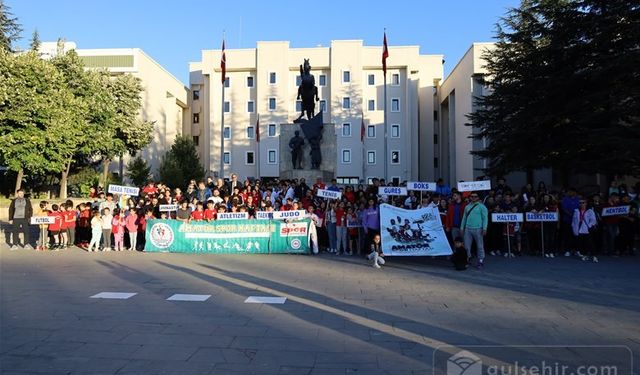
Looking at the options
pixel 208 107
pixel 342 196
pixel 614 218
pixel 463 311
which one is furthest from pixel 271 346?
pixel 208 107

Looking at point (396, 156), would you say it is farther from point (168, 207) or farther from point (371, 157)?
point (168, 207)

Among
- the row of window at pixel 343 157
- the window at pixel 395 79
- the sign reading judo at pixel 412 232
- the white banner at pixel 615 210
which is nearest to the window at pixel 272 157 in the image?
the row of window at pixel 343 157

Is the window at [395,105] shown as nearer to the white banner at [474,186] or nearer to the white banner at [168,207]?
the white banner at [474,186]

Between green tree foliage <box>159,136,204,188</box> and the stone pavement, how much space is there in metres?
36.4

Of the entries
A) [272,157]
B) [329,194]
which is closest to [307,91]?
[329,194]

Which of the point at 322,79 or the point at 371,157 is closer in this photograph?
the point at 371,157

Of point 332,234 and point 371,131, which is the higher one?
point 371,131

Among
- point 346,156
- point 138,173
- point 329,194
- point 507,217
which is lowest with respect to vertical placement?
point 507,217

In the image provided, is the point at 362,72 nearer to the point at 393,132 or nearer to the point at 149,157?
the point at 393,132

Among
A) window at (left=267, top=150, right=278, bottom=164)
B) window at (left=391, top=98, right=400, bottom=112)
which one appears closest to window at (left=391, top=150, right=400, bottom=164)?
window at (left=391, top=98, right=400, bottom=112)

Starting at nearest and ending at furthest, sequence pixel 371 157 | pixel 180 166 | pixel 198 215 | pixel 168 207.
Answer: pixel 198 215 < pixel 168 207 < pixel 180 166 < pixel 371 157

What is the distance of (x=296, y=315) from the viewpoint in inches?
290

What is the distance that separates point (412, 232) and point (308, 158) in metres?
12.7

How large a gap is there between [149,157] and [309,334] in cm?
5744
